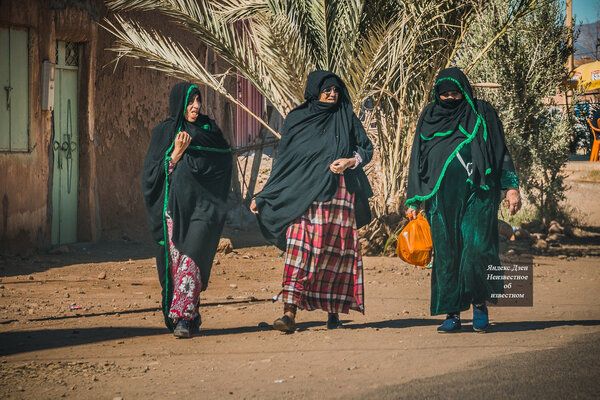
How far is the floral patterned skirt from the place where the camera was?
5.46m

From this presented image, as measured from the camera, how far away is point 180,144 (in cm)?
556

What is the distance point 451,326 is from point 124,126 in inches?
239

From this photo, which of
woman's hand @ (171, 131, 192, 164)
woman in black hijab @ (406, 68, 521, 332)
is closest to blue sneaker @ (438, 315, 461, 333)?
woman in black hijab @ (406, 68, 521, 332)

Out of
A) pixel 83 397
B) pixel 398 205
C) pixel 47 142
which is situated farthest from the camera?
pixel 398 205

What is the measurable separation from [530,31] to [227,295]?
6.65 m

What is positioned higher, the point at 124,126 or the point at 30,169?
the point at 124,126

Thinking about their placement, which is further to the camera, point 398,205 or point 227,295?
point 398,205

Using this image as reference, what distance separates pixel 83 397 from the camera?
402 cm

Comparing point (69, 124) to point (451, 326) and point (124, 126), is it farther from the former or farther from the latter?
point (451, 326)

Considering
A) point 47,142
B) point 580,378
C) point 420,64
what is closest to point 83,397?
point 580,378

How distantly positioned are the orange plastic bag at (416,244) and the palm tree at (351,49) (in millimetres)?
3211

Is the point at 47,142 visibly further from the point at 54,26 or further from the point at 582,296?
the point at 582,296

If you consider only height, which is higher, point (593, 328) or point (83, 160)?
point (83, 160)

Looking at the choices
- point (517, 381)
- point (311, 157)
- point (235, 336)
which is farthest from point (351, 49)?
point (517, 381)
